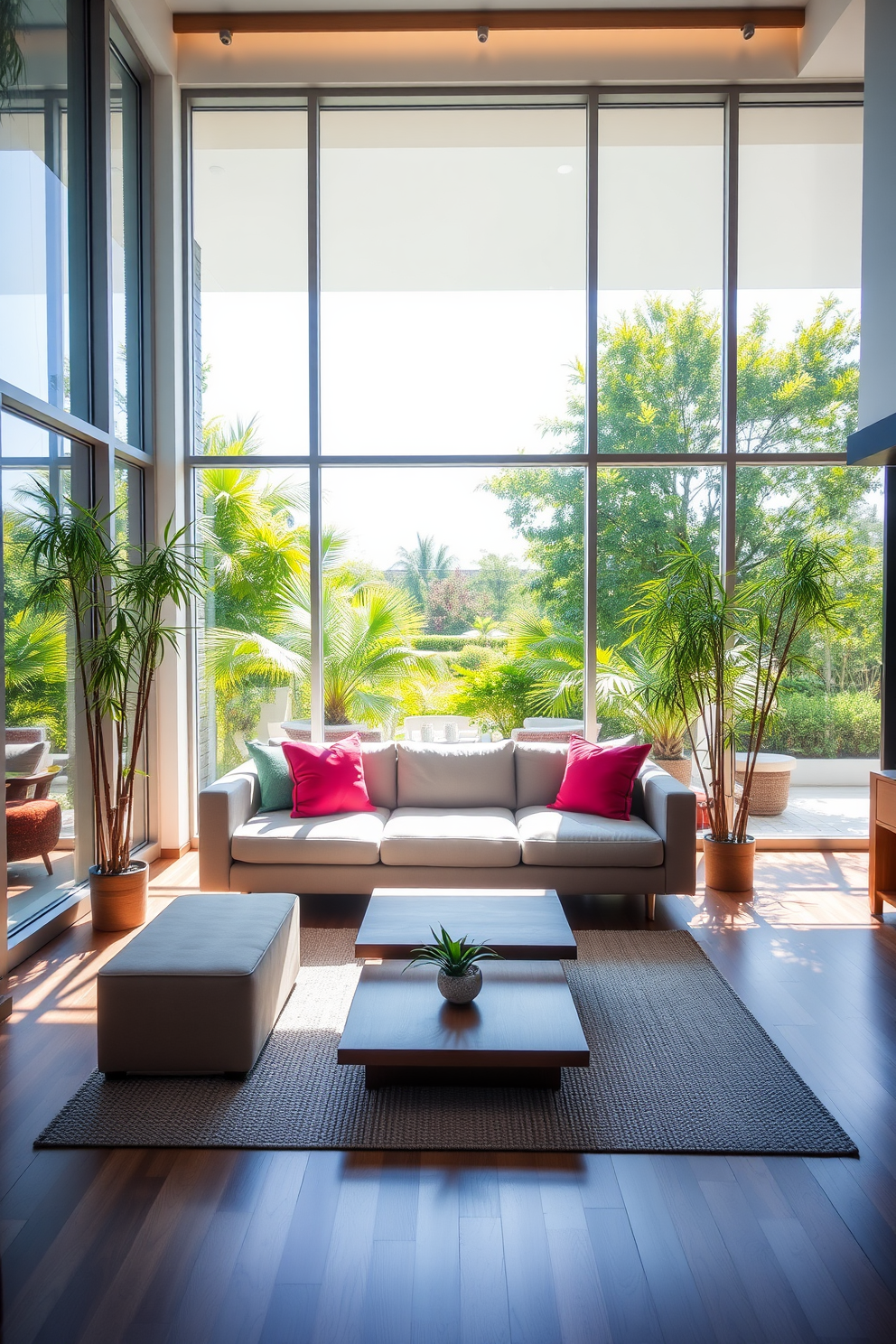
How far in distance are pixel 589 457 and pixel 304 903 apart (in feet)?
9.77

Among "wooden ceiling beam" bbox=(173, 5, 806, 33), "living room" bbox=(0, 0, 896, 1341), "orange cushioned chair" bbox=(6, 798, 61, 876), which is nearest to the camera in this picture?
"living room" bbox=(0, 0, 896, 1341)

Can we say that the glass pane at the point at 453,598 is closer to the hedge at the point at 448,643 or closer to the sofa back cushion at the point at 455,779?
the hedge at the point at 448,643

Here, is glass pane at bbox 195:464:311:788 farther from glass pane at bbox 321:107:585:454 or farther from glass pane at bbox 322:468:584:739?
glass pane at bbox 321:107:585:454

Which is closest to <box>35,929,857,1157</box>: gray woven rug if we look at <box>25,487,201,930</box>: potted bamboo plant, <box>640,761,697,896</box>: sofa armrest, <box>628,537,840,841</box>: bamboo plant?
<box>640,761,697,896</box>: sofa armrest

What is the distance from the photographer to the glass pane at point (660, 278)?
5230 millimetres

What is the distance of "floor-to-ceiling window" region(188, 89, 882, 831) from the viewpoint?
206 inches

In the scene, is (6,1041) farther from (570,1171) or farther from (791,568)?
(791,568)

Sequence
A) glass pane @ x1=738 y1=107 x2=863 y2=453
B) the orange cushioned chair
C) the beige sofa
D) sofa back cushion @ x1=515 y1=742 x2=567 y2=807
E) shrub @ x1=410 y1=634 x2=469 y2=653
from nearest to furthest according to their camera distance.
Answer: the orange cushioned chair < the beige sofa < sofa back cushion @ x1=515 y1=742 x2=567 y2=807 < glass pane @ x1=738 y1=107 x2=863 y2=453 < shrub @ x1=410 y1=634 x2=469 y2=653

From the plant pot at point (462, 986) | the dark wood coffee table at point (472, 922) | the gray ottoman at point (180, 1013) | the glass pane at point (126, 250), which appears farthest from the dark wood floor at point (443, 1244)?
the glass pane at point (126, 250)

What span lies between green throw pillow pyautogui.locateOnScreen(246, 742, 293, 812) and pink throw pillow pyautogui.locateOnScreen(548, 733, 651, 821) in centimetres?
139

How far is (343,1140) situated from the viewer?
2389 mm

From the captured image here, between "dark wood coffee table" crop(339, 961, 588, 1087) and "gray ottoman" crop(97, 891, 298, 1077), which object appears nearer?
"dark wood coffee table" crop(339, 961, 588, 1087)

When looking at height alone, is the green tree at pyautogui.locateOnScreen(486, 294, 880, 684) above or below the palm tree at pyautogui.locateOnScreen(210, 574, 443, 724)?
above

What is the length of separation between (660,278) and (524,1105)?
457 centimetres
